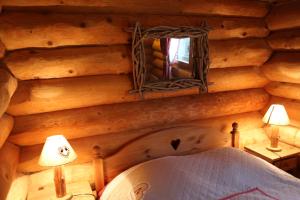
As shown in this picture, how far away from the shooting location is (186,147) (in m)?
2.83

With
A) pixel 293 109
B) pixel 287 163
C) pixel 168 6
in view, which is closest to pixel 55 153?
pixel 168 6

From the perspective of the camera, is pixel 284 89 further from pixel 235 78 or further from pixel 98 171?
pixel 98 171

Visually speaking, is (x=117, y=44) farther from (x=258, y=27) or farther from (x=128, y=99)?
(x=258, y=27)

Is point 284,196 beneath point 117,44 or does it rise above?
beneath

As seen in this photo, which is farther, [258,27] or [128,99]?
[258,27]

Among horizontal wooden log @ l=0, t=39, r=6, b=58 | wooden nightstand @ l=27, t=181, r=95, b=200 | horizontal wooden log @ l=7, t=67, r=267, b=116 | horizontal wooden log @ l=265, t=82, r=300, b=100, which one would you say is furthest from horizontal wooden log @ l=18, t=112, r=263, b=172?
horizontal wooden log @ l=0, t=39, r=6, b=58

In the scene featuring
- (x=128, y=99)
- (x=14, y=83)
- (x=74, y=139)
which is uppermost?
(x=14, y=83)

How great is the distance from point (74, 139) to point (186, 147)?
1.17 meters

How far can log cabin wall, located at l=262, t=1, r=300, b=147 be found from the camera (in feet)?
9.02

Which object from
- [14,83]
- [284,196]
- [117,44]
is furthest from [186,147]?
[14,83]

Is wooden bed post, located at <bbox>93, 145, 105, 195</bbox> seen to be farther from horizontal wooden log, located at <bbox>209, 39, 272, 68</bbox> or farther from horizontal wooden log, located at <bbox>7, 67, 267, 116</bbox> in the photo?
horizontal wooden log, located at <bbox>209, 39, 272, 68</bbox>

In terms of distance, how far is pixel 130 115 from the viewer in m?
2.61

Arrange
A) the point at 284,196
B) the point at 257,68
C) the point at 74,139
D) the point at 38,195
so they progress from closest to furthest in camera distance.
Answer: the point at 284,196 < the point at 38,195 < the point at 74,139 < the point at 257,68

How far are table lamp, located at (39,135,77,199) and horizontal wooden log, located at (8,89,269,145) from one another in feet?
1.11
